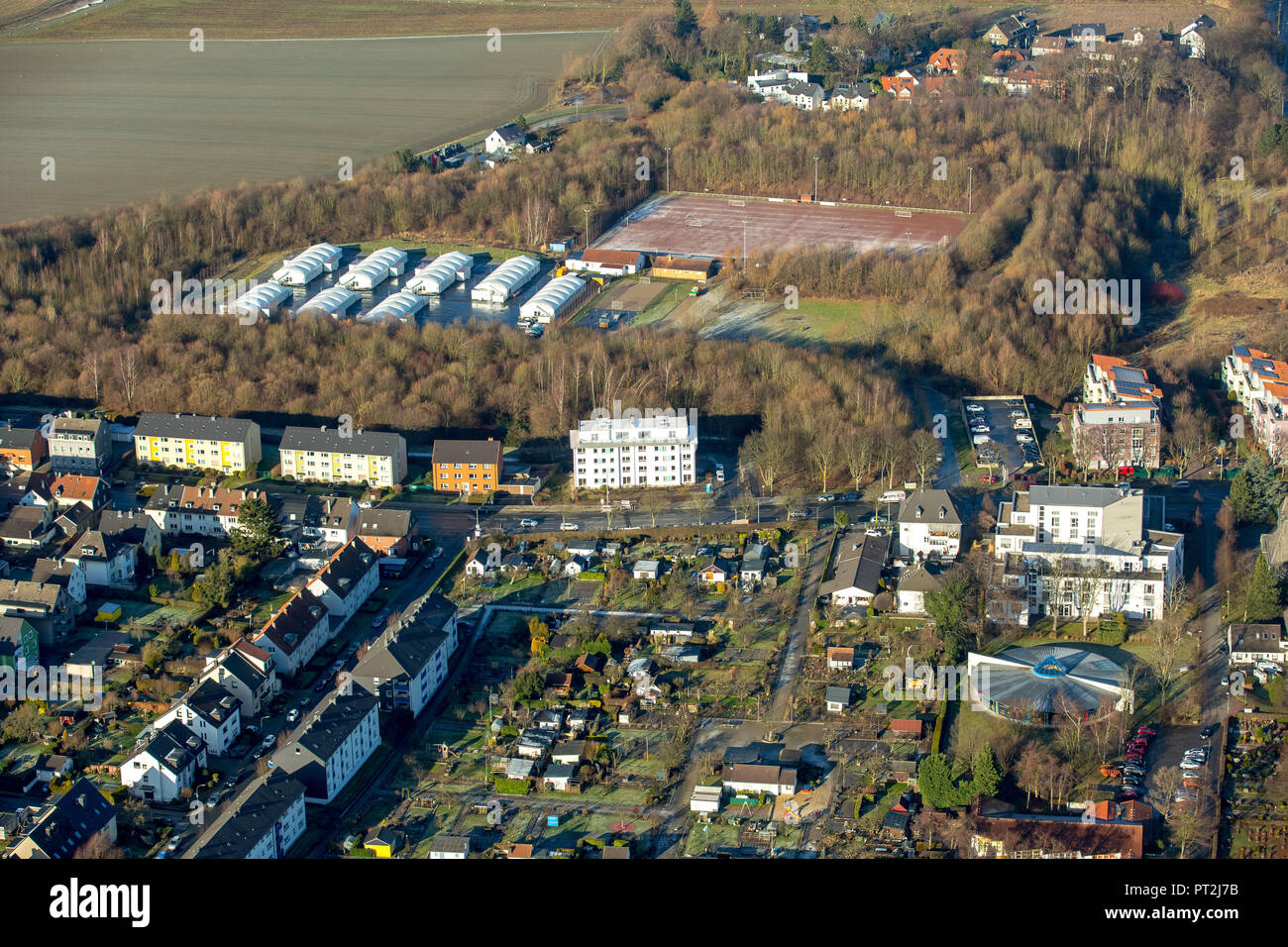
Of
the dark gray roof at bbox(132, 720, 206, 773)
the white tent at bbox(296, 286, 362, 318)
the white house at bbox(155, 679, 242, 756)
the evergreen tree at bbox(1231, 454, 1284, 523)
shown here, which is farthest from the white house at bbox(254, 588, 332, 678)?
the evergreen tree at bbox(1231, 454, 1284, 523)

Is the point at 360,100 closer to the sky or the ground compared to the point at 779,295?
closer to the sky

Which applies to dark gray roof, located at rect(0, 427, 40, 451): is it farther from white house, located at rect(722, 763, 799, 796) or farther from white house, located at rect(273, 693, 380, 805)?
white house, located at rect(722, 763, 799, 796)

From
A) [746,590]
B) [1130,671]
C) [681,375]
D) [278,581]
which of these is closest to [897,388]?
[681,375]

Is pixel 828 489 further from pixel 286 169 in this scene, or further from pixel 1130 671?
pixel 286 169

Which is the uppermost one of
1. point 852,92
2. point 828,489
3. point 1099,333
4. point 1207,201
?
point 852,92

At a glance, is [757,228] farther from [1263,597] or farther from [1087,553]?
[1263,597]
